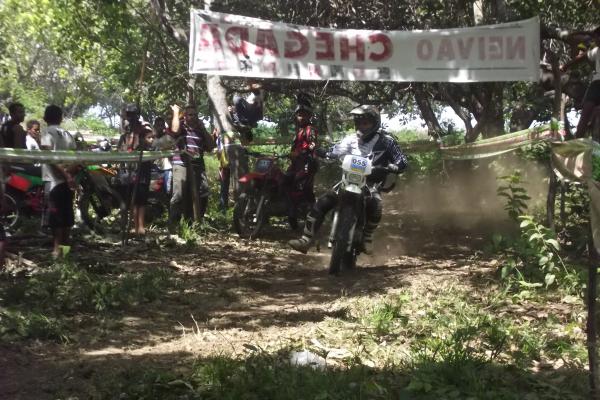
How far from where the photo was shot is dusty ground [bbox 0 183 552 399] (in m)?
3.80

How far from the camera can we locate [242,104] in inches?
413

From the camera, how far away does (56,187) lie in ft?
20.3

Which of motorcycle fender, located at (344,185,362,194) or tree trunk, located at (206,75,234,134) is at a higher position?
tree trunk, located at (206,75,234,134)

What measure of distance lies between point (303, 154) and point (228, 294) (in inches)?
124

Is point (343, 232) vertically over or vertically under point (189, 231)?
over

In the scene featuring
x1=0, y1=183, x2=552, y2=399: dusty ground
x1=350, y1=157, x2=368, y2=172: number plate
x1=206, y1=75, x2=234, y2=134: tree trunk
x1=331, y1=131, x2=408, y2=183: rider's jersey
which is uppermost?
x1=206, y1=75, x2=234, y2=134: tree trunk

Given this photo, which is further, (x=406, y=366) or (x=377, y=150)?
(x=377, y=150)

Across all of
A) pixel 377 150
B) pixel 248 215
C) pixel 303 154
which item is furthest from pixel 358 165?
pixel 248 215

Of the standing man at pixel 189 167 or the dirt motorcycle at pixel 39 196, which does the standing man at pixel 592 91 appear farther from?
the dirt motorcycle at pixel 39 196

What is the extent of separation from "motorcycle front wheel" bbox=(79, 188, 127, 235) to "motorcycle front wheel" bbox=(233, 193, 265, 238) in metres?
1.56

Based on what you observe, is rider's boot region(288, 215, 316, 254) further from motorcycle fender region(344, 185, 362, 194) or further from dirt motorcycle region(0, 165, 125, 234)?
dirt motorcycle region(0, 165, 125, 234)

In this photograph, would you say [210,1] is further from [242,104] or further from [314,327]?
[314,327]

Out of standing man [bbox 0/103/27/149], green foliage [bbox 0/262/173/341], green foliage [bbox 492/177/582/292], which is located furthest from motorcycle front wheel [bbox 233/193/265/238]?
green foliage [bbox 492/177/582/292]

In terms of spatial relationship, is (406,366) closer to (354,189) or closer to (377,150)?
(354,189)
